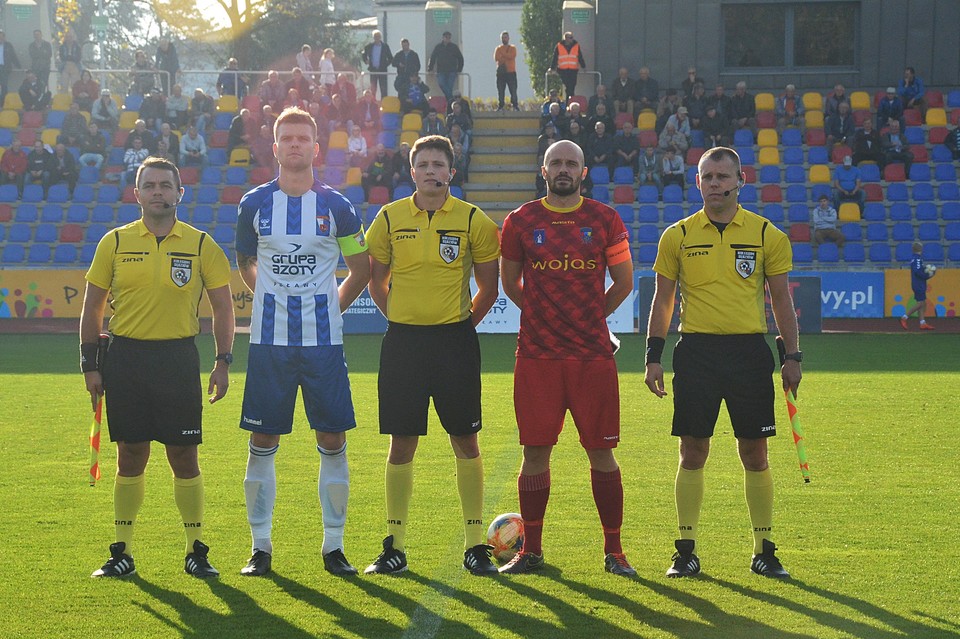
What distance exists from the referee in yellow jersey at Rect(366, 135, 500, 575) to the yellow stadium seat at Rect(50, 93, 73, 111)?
23202 mm

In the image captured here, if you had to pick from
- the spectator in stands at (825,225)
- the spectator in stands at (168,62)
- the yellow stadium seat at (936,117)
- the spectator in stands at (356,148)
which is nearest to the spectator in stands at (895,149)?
the yellow stadium seat at (936,117)

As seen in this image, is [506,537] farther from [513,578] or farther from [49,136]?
[49,136]

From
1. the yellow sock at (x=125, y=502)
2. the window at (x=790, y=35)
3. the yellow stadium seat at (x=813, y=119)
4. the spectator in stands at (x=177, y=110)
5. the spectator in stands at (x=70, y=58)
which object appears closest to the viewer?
the yellow sock at (x=125, y=502)

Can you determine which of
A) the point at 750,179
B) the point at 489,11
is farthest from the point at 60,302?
the point at 489,11

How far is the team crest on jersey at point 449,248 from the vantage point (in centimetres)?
596

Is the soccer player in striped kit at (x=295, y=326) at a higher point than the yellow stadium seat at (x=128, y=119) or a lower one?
lower

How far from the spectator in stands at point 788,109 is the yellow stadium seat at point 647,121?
2821 mm

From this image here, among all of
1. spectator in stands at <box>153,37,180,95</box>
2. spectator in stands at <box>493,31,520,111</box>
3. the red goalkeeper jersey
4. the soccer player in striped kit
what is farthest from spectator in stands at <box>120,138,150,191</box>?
the red goalkeeper jersey

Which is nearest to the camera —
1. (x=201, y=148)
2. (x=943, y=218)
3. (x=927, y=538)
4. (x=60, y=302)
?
(x=927, y=538)

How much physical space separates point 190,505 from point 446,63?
69.3 feet

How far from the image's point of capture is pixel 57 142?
2517 centimetres

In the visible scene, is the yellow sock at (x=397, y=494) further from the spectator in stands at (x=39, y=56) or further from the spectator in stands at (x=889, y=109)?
the spectator in stands at (x=39, y=56)

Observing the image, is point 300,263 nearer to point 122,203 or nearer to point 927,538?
point 927,538

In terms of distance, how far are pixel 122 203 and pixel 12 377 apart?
10643 millimetres
